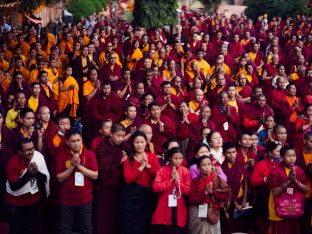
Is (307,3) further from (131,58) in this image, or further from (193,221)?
(193,221)

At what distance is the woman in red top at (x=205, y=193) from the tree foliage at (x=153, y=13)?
40.5 ft

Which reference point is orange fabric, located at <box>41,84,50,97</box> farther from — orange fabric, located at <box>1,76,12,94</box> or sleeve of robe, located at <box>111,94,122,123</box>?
sleeve of robe, located at <box>111,94,122,123</box>

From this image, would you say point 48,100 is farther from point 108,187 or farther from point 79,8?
point 79,8

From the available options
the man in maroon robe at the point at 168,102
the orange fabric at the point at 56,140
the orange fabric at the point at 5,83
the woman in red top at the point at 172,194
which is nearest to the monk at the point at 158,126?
the man in maroon robe at the point at 168,102

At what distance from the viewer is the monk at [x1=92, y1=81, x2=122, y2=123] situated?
363 inches

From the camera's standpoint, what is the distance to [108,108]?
364 inches

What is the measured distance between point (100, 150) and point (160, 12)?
39.6 feet

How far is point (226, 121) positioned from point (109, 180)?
2.76 meters

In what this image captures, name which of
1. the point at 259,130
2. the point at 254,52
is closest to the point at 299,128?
the point at 259,130

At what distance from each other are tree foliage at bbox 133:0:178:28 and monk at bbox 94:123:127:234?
11754 millimetres

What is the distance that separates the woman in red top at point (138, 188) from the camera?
611cm

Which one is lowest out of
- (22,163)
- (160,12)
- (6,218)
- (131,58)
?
(6,218)

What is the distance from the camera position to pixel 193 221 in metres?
6.04

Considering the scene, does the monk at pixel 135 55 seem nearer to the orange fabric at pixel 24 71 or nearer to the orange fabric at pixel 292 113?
the orange fabric at pixel 24 71
